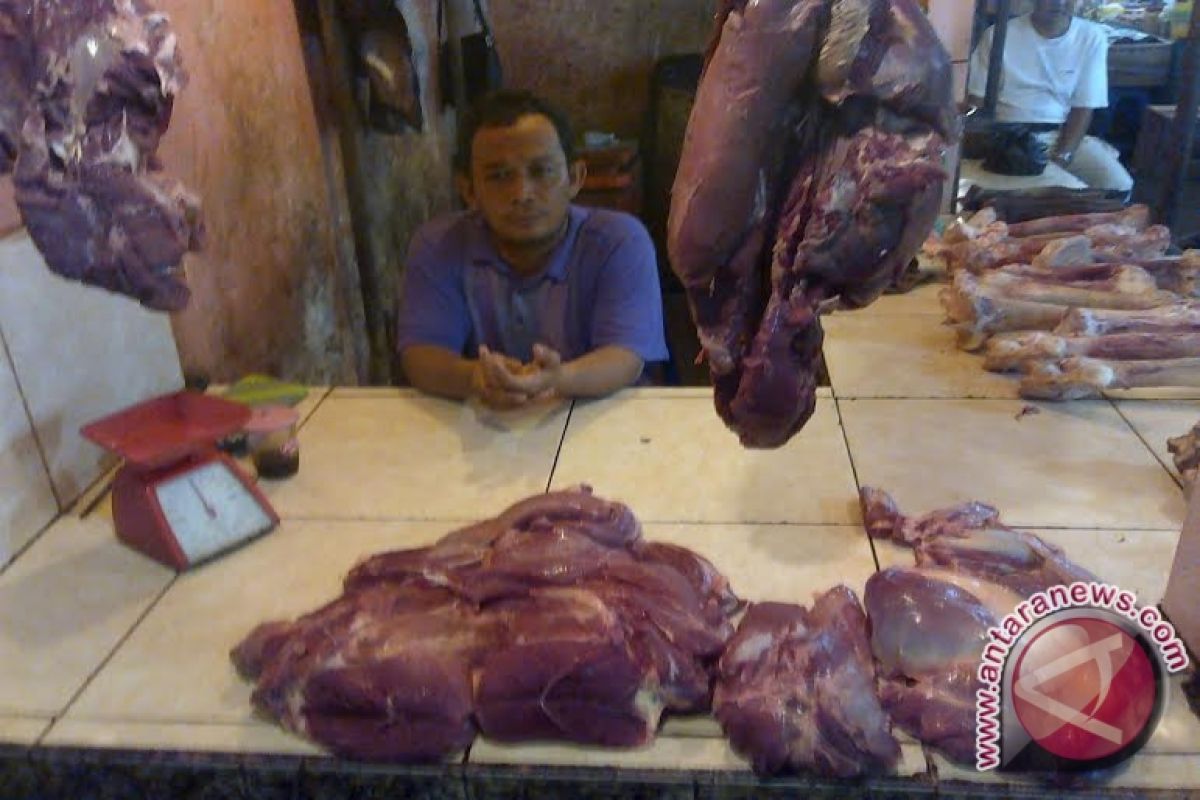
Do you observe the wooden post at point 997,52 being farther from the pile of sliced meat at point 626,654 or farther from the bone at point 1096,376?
the pile of sliced meat at point 626,654

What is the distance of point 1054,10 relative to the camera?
279 cm

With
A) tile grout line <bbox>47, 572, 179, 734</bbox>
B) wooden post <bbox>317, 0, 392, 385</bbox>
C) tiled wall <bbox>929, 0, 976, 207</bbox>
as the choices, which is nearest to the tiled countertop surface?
tile grout line <bbox>47, 572, 179, 734</bbox>

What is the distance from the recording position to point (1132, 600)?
95 cm

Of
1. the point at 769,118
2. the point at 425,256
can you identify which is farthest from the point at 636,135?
the point at 769,118

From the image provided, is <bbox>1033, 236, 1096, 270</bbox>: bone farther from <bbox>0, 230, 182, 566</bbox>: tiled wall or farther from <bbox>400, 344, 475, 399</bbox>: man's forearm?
<bbox>0, 230, 182, 566</bbox>: tiled wall

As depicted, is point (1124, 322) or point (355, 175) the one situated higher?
point (355, 175)

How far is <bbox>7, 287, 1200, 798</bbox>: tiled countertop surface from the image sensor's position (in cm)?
105

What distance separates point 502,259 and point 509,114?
1.02 ft

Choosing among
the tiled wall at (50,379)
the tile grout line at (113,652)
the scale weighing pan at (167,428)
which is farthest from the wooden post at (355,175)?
the tile grout line at (113,652)

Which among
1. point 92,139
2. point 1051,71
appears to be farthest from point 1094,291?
point 92,139

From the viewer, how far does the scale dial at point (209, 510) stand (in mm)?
1327

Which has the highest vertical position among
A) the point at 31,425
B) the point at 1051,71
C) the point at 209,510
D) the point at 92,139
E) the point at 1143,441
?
the point at 92,139

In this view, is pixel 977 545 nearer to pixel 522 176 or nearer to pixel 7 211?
pixel 522 176

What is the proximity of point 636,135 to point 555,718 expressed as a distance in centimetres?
363
